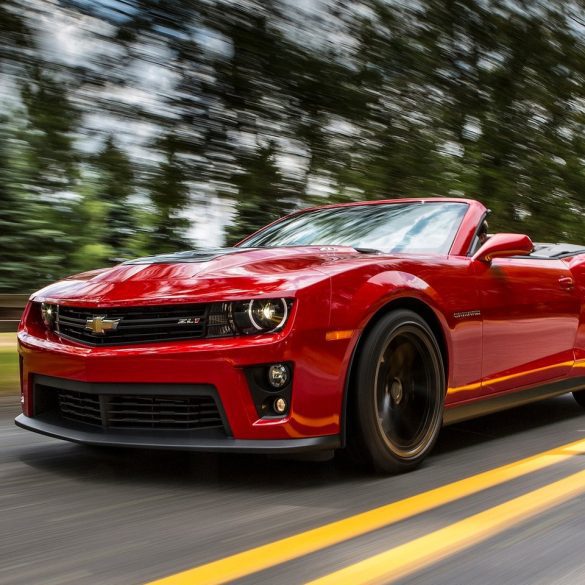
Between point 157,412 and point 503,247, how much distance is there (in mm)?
2002

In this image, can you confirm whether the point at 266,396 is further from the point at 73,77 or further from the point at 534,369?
the point at 73,77

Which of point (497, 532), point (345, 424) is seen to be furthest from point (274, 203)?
point (497, 532)

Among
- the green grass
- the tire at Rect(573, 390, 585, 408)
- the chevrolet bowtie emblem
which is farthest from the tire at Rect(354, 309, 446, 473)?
the green grass

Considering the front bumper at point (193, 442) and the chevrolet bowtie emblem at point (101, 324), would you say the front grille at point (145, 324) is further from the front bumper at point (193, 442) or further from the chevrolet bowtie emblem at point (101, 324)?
the front bumper at point (193, 442)

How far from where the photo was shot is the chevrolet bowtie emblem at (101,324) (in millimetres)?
3420


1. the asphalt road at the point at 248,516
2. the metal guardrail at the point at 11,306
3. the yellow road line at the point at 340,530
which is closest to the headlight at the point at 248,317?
the asphalt road at the point at 248,516

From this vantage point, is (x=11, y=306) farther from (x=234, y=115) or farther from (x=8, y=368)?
(x=234, y=115)

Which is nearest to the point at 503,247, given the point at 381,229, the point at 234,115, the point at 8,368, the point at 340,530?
A: the point at 381,229

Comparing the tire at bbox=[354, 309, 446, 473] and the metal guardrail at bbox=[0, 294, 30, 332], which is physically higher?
the tire at bbox=[354, 309, 446, 473]

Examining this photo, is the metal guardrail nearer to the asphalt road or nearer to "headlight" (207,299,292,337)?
the asphalt road

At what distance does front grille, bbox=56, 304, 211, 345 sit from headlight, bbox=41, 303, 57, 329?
1.11 feet

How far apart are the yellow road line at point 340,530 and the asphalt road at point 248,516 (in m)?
0.02

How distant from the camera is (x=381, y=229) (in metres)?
4.54

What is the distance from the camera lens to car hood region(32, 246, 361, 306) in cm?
335
